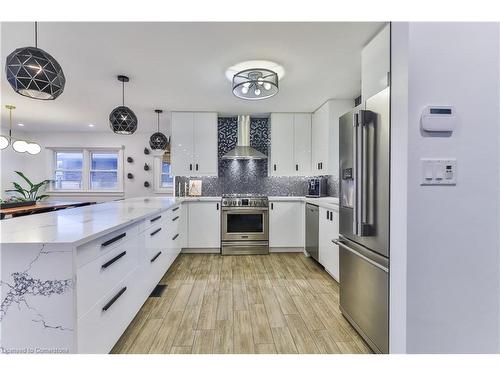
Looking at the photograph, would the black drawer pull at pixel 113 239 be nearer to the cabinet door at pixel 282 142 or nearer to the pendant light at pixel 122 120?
the pendant light at pixel 122 120

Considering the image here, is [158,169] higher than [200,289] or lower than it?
higher

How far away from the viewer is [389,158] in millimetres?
1411

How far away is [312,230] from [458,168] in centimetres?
237

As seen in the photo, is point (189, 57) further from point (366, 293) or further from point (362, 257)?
point (366, 293)

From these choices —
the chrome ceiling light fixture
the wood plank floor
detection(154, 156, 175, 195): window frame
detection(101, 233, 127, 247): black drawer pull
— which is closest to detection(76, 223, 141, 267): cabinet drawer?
detection(101, 233, 127, 247): black drawer pull

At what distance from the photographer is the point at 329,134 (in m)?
3.55

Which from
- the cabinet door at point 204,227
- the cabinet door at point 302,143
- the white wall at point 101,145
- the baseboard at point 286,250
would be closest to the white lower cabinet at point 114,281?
the cabinet door at point 204,227

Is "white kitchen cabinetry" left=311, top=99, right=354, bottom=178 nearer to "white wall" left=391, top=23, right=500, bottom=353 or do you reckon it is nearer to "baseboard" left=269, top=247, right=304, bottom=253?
"baseboard" left=269, top=247, right=304, bottom=253

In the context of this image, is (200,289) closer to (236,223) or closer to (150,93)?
(236,223)

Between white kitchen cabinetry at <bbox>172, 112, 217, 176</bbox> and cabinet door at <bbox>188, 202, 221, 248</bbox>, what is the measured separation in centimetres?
68

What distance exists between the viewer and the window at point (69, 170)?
623 centimetres

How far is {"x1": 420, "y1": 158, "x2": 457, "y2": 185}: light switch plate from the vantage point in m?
1.27
